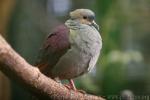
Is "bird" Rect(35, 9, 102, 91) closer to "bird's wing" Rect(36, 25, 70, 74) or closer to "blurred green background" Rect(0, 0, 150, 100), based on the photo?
"bird's wing" Rect(36, 25, 70, 74)

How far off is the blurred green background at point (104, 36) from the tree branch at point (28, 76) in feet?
3.45

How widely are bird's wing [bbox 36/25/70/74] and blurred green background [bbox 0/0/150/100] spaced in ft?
2.70

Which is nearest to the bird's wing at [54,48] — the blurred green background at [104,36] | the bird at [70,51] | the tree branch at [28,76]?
the bird at [70,51]

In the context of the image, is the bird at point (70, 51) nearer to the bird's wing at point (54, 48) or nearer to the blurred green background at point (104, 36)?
the bird's wing at point (54, 48)

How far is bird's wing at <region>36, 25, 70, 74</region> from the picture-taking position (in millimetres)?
2020

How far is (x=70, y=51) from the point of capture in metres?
2.06

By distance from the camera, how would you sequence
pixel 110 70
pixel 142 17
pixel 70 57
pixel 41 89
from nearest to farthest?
pixel 41 89, pixel 70 57, pixel 110 70, pixel 142 17

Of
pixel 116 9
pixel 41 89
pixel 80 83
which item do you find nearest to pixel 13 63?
pixel 41 89

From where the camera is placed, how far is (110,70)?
3.48 m

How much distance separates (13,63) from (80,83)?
1.95m

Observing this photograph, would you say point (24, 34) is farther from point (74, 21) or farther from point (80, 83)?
point (74, 21)

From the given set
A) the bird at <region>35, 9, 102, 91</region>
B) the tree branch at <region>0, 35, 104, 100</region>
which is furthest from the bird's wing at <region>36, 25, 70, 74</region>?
the tree branch at <region>0, 35, 104, 100</region>

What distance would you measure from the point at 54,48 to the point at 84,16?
189 mm

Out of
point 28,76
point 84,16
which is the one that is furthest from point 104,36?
point 28,76
